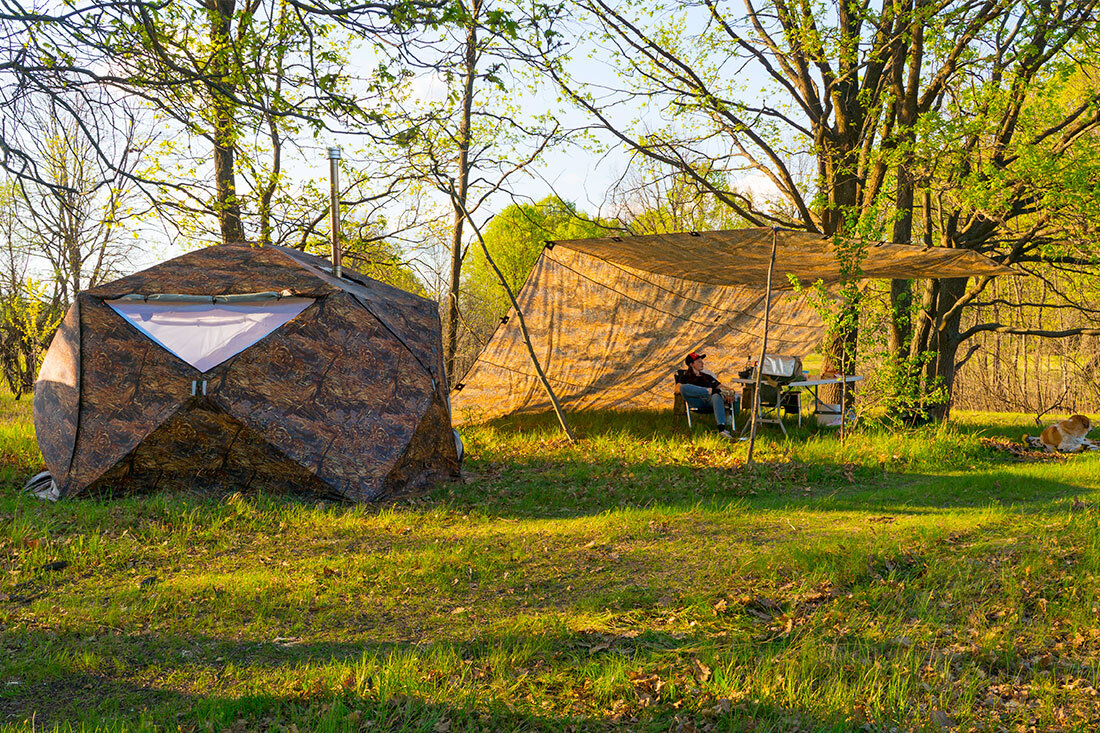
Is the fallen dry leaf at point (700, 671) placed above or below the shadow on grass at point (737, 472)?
below

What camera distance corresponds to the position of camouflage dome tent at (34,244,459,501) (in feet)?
23.2

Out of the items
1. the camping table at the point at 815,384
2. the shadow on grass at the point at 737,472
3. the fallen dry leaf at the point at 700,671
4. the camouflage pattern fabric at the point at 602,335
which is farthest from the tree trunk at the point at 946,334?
the fallen dry leaf at the point at 700,671

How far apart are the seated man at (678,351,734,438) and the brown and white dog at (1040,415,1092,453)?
4.16 m

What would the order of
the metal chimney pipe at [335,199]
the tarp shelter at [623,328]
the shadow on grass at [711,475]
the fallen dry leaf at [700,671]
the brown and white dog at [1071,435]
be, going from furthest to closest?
the tarp shelter at [623,328] < the brown and white dog at [1071,435] < the metal chimney pipe at [335,199] < the shadow on grass at [711,475] < the fallen dry leaf at [700,671]

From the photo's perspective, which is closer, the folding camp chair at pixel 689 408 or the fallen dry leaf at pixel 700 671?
the fallen dry leaf at pixel 700 671

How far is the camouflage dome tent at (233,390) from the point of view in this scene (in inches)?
279

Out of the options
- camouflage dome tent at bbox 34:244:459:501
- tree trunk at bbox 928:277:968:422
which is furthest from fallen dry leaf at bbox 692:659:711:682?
tree trunk at bbox 928:277:968:422

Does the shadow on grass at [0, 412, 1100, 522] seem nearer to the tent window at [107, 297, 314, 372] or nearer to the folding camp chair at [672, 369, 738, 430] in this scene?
the folding camp chair at [672, 369, 738, 430]

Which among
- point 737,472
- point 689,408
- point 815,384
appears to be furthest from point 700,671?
point 815,384

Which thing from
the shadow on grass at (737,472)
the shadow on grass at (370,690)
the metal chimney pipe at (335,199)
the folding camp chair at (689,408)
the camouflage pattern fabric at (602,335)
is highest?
the metal chimney pipe at (335,199)

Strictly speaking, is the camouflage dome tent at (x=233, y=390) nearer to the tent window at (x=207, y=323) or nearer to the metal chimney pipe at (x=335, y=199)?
the tent window at (x=207, y=323)

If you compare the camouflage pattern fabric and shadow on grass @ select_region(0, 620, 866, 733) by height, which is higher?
the camouflage pattern fabric

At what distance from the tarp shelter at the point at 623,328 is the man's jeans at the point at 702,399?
2.86 ft

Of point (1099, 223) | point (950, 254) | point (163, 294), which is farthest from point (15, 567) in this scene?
point (1099, 223)
